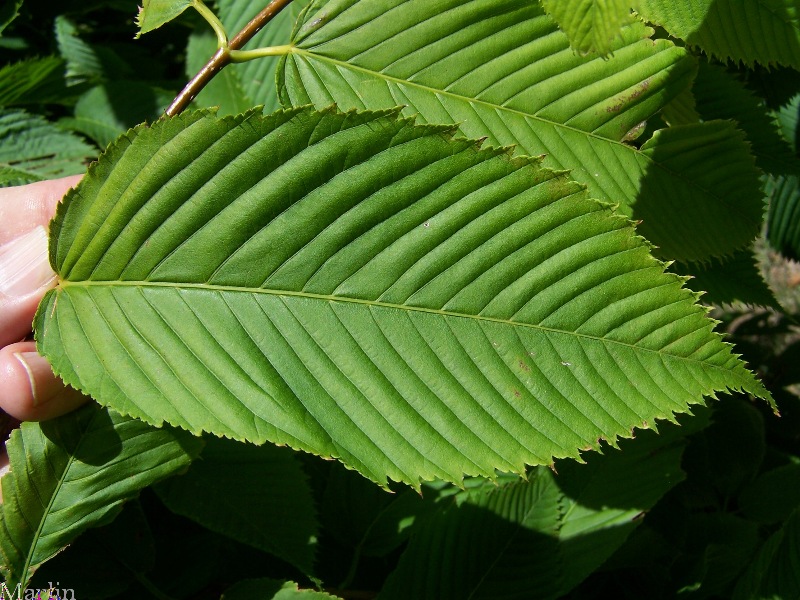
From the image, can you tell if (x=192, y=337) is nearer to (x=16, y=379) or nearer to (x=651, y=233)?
(x=16, y=379)

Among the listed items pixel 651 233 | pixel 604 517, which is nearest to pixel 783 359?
pixel 604 517

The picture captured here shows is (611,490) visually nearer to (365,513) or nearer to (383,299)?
(365,513)

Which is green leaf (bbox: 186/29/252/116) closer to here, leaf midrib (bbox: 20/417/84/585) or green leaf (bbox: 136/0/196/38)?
green leaf (bbox: 136/0/196/38)

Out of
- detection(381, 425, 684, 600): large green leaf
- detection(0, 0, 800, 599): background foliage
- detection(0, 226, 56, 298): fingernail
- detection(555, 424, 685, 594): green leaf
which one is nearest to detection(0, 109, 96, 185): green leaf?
detection(0, 0, 800, 599): background foliage

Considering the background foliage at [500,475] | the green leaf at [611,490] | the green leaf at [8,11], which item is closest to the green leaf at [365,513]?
the background foliage at [500,475]

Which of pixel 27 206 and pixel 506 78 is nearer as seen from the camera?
pixel 506 78

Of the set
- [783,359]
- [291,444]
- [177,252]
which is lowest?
[783,359]

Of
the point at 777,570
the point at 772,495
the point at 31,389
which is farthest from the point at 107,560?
the point at 772,495
